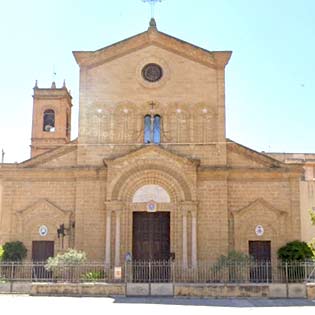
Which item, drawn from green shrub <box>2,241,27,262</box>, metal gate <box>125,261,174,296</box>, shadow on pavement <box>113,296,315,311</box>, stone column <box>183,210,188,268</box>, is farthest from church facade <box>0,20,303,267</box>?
shadow on pavement <box>113,296,315,311</box>

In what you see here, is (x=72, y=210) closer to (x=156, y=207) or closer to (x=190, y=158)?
(x=156, y=207)

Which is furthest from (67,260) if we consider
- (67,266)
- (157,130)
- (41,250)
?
(157,130)

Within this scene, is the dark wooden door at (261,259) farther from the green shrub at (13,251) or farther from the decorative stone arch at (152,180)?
the green shrub at (13,251)

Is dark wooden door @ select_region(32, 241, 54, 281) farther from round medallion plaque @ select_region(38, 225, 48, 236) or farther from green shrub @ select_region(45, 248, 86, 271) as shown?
green shrub @ select_region(45, 248, 86, 271)

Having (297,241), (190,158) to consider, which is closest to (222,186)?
(190,158)

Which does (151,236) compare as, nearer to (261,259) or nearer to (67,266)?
(67,266)

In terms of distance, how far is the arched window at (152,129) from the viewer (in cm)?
2766

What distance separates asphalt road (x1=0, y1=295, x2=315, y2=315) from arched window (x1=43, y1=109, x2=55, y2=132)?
69.7 ft

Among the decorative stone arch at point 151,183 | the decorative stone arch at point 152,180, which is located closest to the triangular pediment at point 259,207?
the decorative stone arch at point 152,180

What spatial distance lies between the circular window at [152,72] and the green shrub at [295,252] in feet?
35.5

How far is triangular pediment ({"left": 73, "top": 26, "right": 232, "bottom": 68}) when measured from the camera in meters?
28.2

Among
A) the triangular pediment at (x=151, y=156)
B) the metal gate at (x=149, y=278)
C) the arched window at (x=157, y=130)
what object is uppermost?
the arched window at (x=157, y=130)

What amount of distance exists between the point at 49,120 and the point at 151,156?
17.0m

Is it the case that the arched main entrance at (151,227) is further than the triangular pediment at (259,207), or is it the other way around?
the triangular pediment at (259,207)
